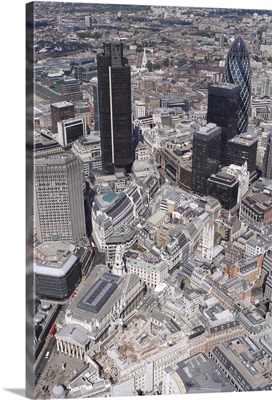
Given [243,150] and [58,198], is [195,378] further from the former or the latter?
[243,150]

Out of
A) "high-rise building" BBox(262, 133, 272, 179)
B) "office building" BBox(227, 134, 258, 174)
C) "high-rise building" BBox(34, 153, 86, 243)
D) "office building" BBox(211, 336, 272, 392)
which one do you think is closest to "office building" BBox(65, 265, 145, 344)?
"high-rise building" BBox(34, 153, 86, 243)

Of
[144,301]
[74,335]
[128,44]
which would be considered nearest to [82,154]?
[144,301]

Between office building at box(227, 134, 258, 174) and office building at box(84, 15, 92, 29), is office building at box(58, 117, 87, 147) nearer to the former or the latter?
office building at box(227, 134, 258, 174)

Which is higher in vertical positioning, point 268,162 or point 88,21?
point 88,21

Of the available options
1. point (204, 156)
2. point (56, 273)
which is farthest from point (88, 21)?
point (56, 273)

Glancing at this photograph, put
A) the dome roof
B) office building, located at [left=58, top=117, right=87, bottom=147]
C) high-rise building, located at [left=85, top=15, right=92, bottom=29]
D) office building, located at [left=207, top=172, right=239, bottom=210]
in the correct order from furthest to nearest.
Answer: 1. high-rise building, located at [left=85, top=15, right=92, bottom=29]
2. office building, located at [left=58, top=117, right=87, bottom=147]
3. office building, located at [left=207, top=172, right=239, bottom=210]
4. the dome roof

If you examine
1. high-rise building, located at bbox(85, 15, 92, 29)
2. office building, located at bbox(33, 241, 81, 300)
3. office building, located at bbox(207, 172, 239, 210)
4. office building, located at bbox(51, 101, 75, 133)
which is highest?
high-rise building, located at bbox(85, 15, 92, 29)
